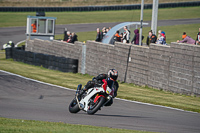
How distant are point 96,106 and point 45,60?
14137 millimetres

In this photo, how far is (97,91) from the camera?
9469 millimetres

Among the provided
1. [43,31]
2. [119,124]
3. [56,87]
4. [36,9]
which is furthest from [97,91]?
[36,9]

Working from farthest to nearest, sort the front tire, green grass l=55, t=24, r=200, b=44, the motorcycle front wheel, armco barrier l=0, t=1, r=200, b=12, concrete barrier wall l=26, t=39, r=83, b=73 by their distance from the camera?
armco barrier l=0, t=1, r=200, b=12 → green grass l=55, t=24, r=200, b=44 → concrete barrier wall l=26, t=39, r=83, b=73 → the front tire → the motorcycle front wheel

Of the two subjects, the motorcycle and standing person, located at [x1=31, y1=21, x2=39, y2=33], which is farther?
standing person, located at [x1=31, y1=21, x2=39, y2=33]

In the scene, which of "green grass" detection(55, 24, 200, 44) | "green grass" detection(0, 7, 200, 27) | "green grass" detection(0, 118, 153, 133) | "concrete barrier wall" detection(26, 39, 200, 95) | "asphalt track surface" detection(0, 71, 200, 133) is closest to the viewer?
"green grass" detection(0, 118, 153, 133)

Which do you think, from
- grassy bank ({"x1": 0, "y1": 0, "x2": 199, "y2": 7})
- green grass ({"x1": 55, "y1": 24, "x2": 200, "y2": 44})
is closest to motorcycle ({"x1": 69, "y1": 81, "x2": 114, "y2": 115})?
green grass ({"x1": 55, "y1": 24, "x2": 200, "y2": 44})

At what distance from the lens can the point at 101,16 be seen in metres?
52.5

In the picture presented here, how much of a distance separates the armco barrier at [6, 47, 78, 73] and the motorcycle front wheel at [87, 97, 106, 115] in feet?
38.8

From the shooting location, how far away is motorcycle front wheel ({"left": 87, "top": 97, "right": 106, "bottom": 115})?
9.34 meters

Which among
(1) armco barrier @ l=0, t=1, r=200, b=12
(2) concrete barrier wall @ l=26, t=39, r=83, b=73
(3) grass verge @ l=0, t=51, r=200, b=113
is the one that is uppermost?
(1) armco barrier @ l=0, t=1, r=200, b=12

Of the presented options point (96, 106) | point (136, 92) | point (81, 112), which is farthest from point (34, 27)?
point (96, 106)

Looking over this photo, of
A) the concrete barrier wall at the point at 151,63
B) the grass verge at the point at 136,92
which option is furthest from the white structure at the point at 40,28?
the grass verge at the point at 136,92

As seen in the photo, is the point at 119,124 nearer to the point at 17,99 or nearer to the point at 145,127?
the point at 145,127

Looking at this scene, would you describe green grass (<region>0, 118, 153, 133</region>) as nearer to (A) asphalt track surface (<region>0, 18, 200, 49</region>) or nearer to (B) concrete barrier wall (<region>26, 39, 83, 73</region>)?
(B) concrete barrier wall (<region>26, 39, 83, 73</region>)
